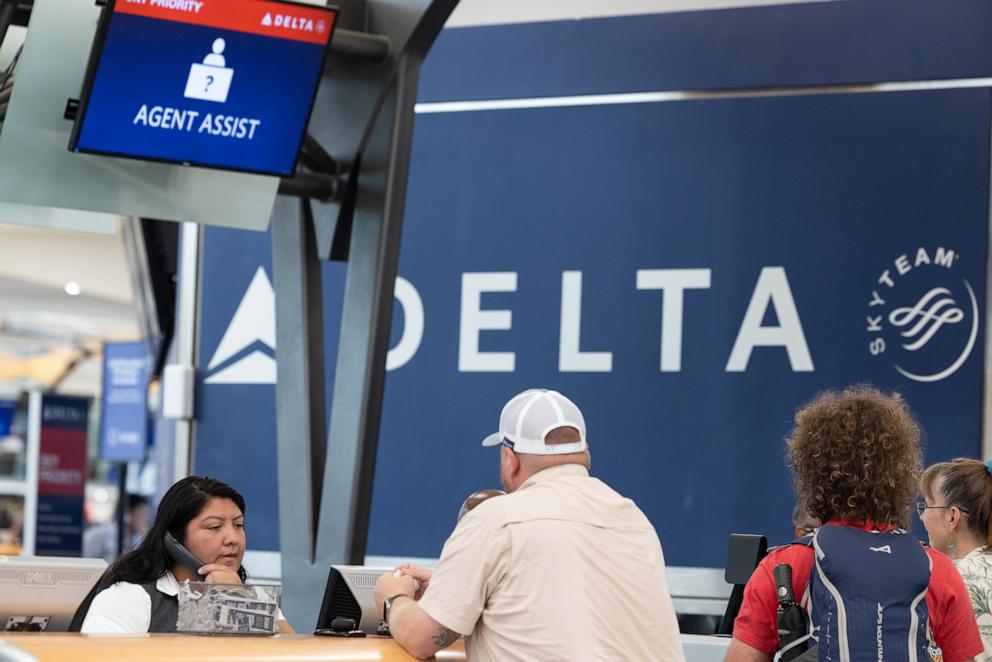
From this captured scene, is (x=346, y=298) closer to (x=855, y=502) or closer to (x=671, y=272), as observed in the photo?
(x=671, y=272)

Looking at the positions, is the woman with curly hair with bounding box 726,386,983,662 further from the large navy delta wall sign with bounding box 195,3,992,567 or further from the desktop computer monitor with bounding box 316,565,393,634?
the large navy delta wall sign with bounding box 195,3,992,567

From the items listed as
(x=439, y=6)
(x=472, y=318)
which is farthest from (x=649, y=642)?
(x=472, y=318)

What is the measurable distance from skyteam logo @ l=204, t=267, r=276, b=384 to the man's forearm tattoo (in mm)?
5781

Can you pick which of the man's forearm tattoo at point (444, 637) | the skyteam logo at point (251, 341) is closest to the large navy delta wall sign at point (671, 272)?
the skyteam logo at point (251, 341)

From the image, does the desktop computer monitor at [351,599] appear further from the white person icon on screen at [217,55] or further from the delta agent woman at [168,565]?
the white person icon on screen at [217,55]

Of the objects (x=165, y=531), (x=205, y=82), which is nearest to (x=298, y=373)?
(x=205, y=82)

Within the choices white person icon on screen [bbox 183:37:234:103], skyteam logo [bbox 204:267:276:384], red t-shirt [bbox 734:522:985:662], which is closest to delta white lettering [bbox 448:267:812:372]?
skyteam logo [bbox 204:267:276:384]

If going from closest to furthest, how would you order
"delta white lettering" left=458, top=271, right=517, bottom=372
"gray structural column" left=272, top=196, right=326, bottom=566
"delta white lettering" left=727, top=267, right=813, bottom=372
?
"gray structural column" left=272, top=196, right=326, bottom=566 → "delta white lettering" left=727, top=267, right=813, bottom=372 → "delta white lettering" left=458, top=271, right=517, bottom=372

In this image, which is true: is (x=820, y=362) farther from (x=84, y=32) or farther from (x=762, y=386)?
(x=84, y=32)

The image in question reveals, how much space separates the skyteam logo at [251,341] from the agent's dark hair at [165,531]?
179 inches

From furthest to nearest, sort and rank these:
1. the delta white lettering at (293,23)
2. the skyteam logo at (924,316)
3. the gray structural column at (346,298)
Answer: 1. the skyteam logo at (924,316)
2. the gray structural column at (346,298)
3. the delta white lettering at (293,23)

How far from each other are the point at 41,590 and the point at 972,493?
87.0 inches

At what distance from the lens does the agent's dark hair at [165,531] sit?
3689 mm

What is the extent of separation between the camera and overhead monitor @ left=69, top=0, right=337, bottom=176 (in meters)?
5.49
